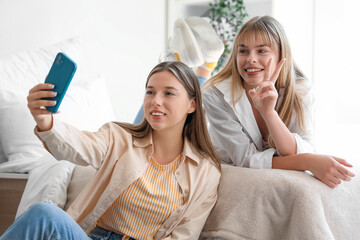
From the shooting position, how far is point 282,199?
1351mm

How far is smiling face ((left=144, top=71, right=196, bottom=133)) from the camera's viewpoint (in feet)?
4.83

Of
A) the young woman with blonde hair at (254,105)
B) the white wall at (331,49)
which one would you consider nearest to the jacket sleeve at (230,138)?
the young woman with blonde hair at (254,105)

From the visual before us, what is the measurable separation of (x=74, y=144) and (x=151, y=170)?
30 centimetres

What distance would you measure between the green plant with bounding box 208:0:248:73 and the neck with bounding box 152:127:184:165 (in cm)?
248

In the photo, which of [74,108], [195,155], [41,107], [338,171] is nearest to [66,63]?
Result: [41,107]

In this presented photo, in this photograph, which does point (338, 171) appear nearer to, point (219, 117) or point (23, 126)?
point (219, 117)

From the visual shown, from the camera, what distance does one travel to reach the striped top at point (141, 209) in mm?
1401

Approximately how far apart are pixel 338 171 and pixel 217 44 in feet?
3.74

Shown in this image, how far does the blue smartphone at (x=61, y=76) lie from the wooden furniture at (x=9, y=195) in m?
0.70

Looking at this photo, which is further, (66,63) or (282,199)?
(282,199)

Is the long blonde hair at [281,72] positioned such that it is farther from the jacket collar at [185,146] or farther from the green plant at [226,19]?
the green plant at [226,19]

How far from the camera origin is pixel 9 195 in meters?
1.76

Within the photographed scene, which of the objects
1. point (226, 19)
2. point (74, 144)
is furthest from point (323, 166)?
point (226, 19)

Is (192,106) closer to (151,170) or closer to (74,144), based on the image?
(151,170)
